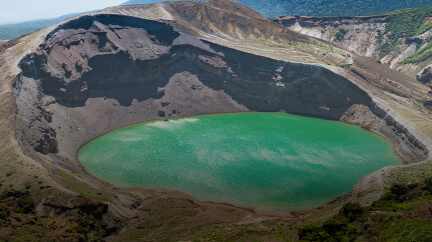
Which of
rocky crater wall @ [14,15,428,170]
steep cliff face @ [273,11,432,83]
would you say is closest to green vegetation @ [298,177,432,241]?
rocky crater wall @ [14,15,428,170]

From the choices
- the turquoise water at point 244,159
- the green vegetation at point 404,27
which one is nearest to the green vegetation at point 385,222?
the turquoise water at point 244,159

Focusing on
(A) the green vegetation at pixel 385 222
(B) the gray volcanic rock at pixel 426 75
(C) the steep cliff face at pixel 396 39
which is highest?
(C) the steep cliff face at pixel 396 39

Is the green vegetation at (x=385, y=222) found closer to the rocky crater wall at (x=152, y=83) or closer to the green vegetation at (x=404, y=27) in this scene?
the rocky crater wall at (x=152, y=83)

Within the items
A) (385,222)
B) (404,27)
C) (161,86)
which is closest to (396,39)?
(404,27)

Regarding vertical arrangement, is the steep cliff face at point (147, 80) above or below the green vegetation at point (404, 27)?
below

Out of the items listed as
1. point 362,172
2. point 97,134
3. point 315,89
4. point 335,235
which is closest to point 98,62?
point 97,134

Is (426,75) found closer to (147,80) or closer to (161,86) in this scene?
(161,86)

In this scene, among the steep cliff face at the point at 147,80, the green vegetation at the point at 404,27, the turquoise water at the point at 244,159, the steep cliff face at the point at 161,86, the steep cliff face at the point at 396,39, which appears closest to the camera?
the turquoise water at the point at 244,159
